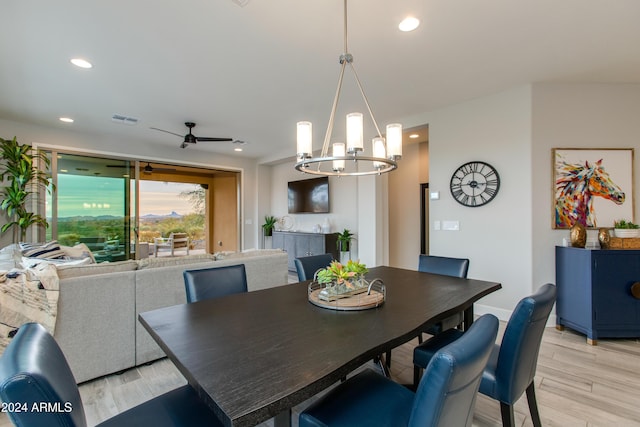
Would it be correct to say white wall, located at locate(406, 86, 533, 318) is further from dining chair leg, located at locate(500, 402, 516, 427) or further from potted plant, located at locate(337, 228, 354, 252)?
dining chair leg, located at locate(500, 402, 516, 427)

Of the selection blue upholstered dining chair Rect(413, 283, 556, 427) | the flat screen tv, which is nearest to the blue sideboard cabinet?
blue upholstered dining chair Rect(413, 283, 556, 427)

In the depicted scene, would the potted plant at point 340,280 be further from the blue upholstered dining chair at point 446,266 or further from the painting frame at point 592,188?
the painting frame at point 592,188

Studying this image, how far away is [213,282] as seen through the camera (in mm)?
2082

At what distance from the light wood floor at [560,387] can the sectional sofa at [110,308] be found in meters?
0.15

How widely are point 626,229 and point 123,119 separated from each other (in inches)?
252

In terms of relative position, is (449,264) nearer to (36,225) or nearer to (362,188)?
(362,188)

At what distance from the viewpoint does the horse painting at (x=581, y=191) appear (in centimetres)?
323

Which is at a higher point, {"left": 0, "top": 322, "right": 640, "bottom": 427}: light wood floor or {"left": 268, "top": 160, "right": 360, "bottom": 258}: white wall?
{"left": 268, "top": 160, "right": 360, "bottom": 258}: white wall

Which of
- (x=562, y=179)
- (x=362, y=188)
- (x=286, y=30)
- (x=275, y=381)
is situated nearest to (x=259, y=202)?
(x=362, y=188)

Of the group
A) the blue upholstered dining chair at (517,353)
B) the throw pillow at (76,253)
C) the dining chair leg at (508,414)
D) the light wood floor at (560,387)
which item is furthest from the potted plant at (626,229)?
the throw pillow at (76,253)

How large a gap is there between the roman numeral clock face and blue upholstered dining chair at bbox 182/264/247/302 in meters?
3.00

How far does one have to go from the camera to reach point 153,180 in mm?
8414

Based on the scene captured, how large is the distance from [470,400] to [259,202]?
22.3 feet

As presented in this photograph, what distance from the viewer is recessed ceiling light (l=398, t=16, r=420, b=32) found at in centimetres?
221
